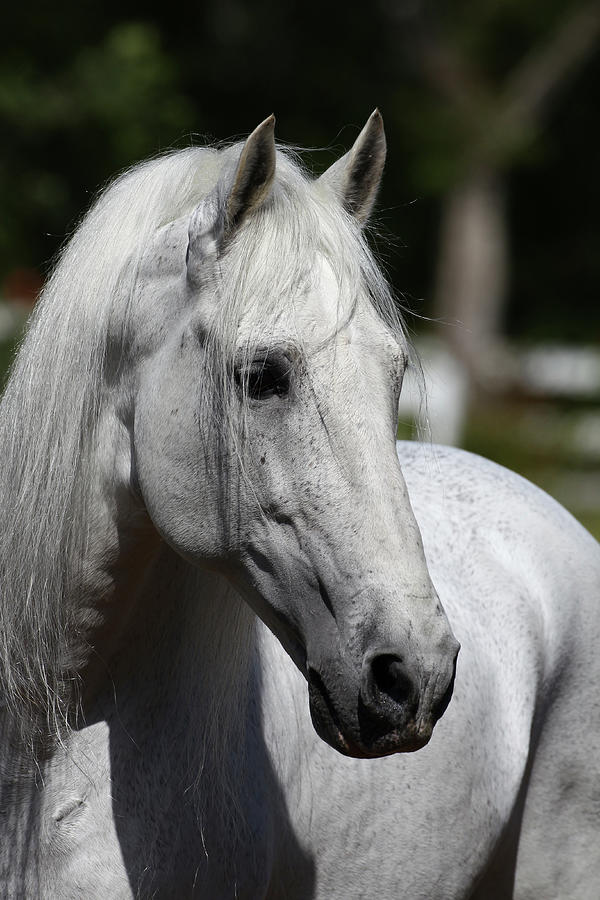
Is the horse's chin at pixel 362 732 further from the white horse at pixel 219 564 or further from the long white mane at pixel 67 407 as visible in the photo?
the long white mane at pixel 67 407

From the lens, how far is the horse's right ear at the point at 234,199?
177cm

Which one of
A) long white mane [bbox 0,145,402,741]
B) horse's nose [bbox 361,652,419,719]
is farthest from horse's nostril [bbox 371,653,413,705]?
long white mane [bbox 0,145,402,741]

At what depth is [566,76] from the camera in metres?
18.7

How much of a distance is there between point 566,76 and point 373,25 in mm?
4055

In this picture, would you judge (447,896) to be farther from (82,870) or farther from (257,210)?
(257,210)

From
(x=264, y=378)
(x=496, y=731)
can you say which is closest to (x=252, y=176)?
(x=264, y=378)

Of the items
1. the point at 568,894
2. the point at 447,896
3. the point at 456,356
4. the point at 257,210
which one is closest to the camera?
the point at 257,210

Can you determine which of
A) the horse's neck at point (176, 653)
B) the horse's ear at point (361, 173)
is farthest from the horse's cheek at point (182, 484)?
the horse's ear at point (361, 173)

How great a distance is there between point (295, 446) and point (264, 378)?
0.12 meters

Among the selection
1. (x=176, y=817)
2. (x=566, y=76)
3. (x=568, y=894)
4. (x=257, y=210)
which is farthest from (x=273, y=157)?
(x=566, y=76)

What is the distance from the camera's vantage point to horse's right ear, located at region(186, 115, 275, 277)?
5.81ft

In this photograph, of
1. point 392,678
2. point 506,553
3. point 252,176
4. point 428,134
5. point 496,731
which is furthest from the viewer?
point 428,134

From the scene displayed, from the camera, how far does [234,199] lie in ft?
5.91

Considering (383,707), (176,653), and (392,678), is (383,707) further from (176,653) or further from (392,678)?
(176,653)
